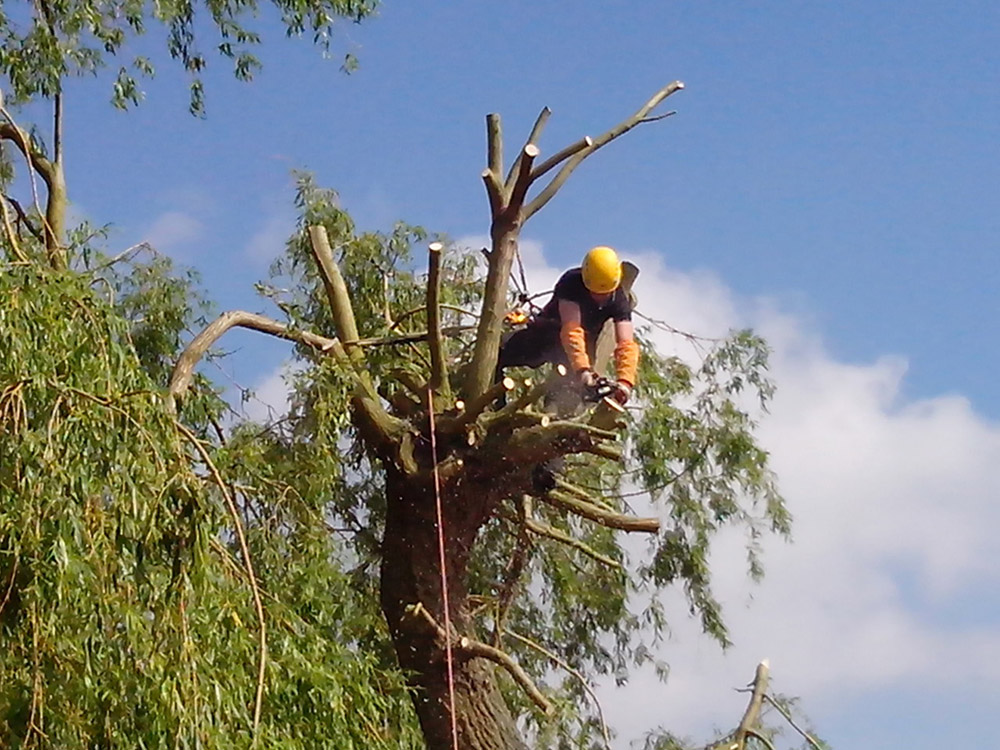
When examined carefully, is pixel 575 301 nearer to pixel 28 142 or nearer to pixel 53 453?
pixel 53 453

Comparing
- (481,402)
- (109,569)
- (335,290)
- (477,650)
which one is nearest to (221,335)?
(335,290)

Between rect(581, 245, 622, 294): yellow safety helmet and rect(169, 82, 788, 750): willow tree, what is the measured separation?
37 cm

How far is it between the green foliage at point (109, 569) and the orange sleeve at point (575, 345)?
1400 mm

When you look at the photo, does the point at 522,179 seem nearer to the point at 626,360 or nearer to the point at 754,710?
the point at 626,360

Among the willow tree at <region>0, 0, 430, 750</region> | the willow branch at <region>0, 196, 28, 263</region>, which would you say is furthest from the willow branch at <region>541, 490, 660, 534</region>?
the willow branch at <region>0, 196, 28, 263</region>

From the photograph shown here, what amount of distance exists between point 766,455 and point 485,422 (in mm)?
2631

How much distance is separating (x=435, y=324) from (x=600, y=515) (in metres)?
1.12

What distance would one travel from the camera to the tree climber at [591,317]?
15.6 feet

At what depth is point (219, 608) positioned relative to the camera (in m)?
3.55

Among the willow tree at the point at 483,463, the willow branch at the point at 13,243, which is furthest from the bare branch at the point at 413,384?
the willow branch at the point at 13,243

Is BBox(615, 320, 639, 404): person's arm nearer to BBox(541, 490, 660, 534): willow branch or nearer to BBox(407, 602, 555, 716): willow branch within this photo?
BBox(541, 490, 660, 534): willow branch

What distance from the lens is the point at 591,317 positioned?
195 inches

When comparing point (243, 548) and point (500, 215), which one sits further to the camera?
point (500, 215)

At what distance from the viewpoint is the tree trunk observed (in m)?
5.09
